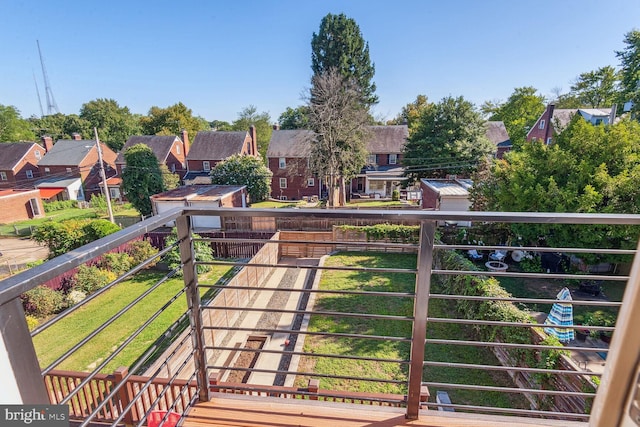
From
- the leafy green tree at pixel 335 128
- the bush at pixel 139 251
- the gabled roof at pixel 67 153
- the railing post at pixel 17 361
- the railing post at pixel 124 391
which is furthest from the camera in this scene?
the gabled roof at pixel 67 153

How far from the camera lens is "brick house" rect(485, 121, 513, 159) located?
24750 millimetres

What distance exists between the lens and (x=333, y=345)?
639 cm

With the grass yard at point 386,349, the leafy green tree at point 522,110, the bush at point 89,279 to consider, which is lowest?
the grass yard at point 386,349

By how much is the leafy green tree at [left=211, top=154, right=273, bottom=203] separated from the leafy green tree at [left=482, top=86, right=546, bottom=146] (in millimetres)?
23423

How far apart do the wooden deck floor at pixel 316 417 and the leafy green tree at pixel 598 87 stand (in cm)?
3417

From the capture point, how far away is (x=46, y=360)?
6.01 m

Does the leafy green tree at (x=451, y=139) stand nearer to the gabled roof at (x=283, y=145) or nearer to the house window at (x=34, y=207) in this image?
the gabled roof at (x=283, y=145)

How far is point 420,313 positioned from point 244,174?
20.8m

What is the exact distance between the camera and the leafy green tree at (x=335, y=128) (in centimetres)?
1612

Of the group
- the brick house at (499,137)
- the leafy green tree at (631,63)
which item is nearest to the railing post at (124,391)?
the leafy green tree at (631,63)

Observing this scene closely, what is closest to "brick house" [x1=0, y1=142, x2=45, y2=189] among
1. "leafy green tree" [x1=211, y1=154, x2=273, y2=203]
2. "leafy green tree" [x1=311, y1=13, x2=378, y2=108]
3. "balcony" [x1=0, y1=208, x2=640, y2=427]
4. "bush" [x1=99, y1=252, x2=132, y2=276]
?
"leafy green tree" [x1=211, y1=154, x2=273, y2=203]

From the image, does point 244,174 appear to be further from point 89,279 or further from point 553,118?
point 553,118

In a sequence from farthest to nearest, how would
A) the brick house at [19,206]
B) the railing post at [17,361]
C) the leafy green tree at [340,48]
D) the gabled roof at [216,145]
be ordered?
1. the gabled roof at [216,145]
2. the leafy green tree at [340,48]
3. the brick house at [19,206]
4. the railing post at [17,361]

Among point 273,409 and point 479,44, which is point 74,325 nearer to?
point 273,409
